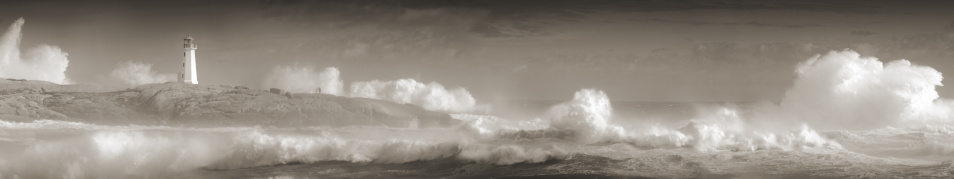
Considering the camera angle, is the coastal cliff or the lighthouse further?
the lighthouse

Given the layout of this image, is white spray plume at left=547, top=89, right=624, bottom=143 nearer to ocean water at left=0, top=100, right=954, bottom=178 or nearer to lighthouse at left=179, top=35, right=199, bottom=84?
ocean water at left=0, top=100, right=954, bottom=178

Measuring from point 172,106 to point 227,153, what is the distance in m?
40.6

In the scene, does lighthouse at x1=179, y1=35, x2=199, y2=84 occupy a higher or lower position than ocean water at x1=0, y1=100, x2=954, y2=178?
higher

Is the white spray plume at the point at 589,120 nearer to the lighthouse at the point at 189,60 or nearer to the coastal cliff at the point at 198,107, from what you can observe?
the coastal cliff at the point at 198,107

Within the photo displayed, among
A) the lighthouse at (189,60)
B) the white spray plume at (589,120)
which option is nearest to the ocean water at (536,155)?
the white spray plume at (589,120)

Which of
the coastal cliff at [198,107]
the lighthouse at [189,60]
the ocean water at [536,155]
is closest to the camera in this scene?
the ocean water at [536,155]

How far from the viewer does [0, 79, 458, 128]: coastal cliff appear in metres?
77.7

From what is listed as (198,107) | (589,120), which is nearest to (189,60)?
(198,107)

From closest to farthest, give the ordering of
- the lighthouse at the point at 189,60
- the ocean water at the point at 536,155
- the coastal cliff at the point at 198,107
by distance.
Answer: the ocean water at the point at 536,155
the coastal cliff at the point at 198,107
the lighthouse at the point at 189,60

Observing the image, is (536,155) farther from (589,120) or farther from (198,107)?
(198,107)

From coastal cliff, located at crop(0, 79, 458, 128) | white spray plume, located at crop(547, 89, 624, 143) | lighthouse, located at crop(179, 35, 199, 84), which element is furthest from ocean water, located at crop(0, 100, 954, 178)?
lighthouse, located at crop(179, 35, 199, 84)

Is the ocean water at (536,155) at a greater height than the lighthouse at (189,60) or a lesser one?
lesser

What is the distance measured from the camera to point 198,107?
79750 millimetres

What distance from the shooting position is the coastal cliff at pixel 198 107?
77688 millimetres
